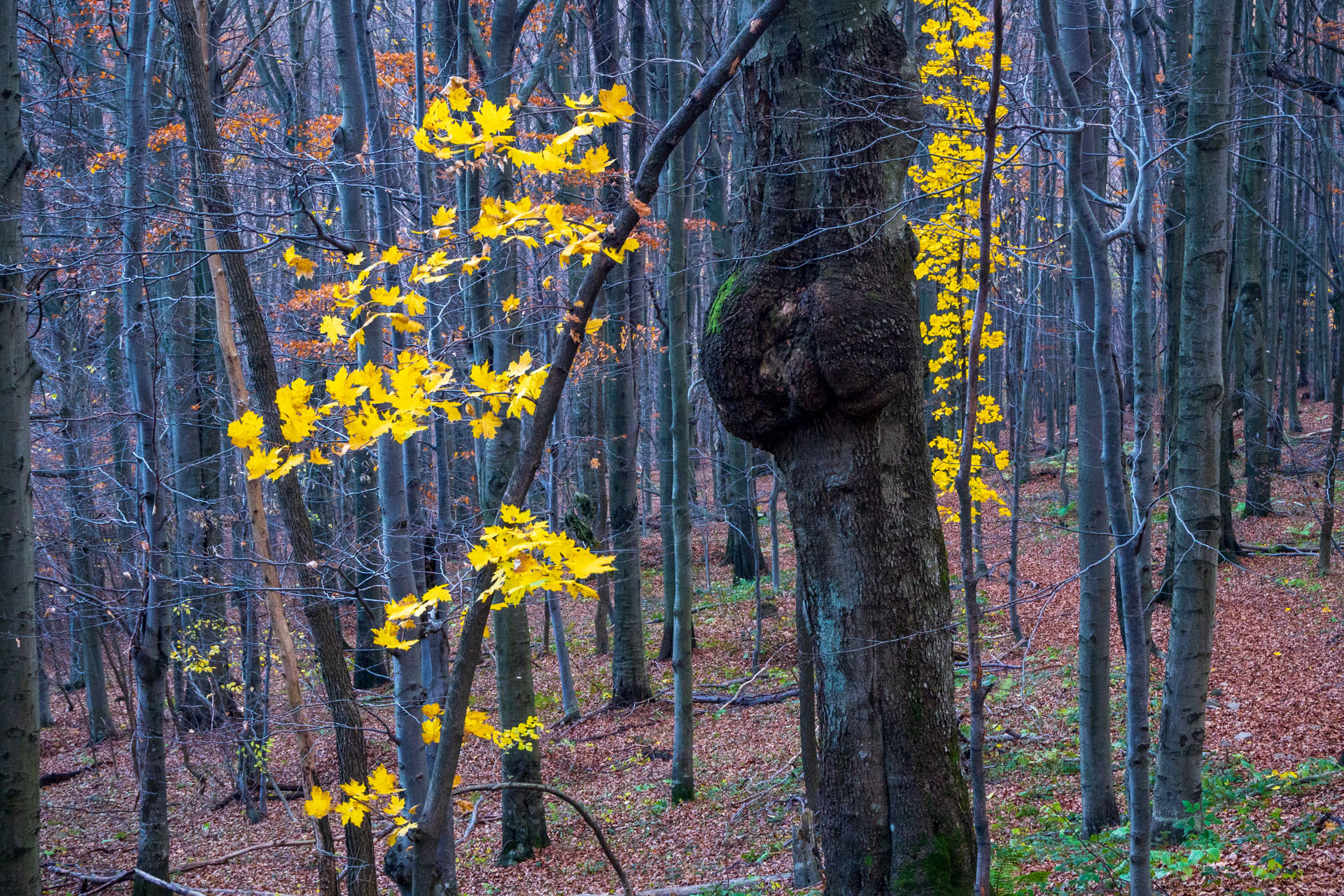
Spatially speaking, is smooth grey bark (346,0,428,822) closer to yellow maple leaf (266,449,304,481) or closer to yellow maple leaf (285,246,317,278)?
yellow maple leaf (285,246,317,278)

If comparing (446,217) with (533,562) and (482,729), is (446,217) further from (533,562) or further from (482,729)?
(482,729)

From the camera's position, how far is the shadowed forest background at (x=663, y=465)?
10.5ft

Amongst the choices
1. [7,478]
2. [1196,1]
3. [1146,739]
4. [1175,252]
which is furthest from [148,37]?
[1175,252]

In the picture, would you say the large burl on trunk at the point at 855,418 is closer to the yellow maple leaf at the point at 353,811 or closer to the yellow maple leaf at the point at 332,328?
the yellow maple leaf at the point at 332,328

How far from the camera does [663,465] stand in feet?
37.7

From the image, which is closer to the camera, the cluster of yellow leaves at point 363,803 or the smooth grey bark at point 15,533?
the cluster of yellow leaves at point 363,803

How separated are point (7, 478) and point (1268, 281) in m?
24.8

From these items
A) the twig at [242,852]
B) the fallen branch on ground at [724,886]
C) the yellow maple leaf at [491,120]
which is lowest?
the fallen branch on ground at [724,886]

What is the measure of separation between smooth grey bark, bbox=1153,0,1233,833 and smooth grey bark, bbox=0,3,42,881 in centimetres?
625

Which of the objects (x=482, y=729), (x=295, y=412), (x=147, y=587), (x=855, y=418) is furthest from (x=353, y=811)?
(x=147, y=587)

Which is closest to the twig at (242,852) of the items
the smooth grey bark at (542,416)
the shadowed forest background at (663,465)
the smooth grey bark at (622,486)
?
the shadowed forest background at (663,465)

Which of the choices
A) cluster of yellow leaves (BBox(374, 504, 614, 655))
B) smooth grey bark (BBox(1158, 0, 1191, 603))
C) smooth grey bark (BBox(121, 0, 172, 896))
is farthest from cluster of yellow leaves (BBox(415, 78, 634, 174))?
smooth grey bark (BBox(1158, 0, 1191, 603))

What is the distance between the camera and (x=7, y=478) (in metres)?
4.18

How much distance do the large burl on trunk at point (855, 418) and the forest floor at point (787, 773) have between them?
79 centimetres
